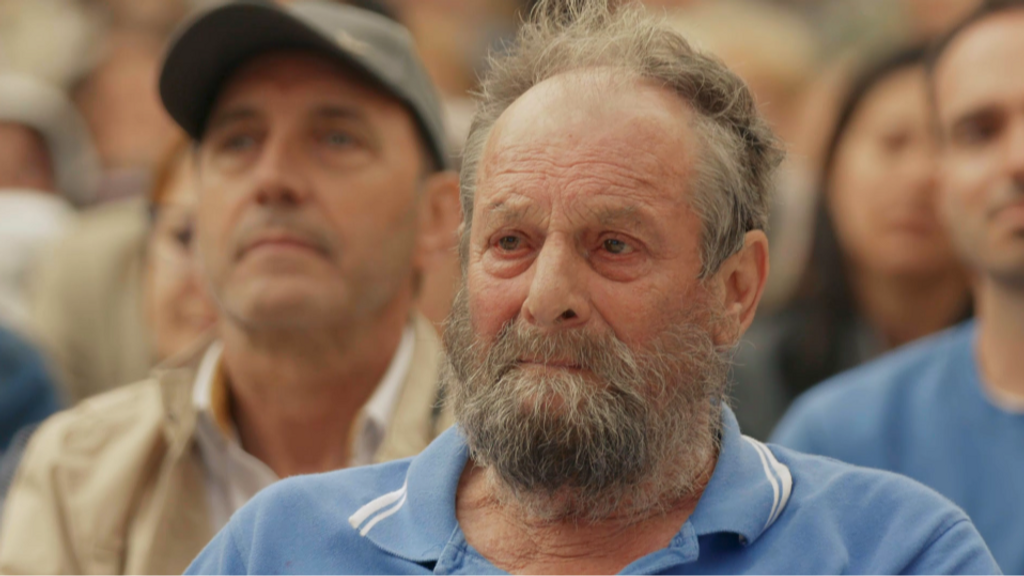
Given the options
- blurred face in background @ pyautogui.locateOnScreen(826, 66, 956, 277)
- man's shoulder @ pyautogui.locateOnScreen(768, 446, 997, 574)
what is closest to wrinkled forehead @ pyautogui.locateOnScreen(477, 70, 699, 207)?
man's shoulder @ pyautogui.locateOnScreen(768, 446, 997, 574)

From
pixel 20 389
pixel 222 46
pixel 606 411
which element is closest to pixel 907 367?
pixel 606 411

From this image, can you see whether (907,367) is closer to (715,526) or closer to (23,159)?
(715,526)

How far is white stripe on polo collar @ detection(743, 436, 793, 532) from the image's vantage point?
2424mm

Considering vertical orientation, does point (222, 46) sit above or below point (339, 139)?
above

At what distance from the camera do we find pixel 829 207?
571 centimetres

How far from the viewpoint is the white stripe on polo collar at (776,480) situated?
242 centimetres

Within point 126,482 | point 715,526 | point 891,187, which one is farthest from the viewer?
point 891,187

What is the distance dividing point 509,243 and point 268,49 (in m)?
1.31

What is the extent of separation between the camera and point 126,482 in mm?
3398

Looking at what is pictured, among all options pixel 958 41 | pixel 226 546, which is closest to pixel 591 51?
pixel 226 546

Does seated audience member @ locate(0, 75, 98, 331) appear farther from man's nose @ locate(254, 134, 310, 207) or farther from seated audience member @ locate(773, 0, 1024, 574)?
seated audience member @ locate(773, 0, 1024, 574)

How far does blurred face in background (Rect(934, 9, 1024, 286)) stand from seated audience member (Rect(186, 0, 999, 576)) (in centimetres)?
166

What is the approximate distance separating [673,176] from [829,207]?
11.0ft

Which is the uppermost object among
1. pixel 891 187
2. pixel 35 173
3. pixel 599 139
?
pixel 599 139
